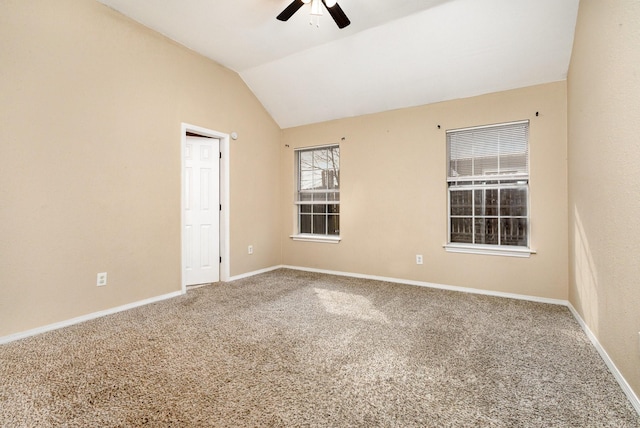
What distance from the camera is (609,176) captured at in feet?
6.10

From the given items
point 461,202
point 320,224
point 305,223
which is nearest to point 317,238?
point 320,224

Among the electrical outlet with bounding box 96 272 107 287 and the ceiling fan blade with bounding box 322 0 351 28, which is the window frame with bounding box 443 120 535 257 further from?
the electrical outlet with bounding box 96 272 107 287

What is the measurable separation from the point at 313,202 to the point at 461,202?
7.52ft

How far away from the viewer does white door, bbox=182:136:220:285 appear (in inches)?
153

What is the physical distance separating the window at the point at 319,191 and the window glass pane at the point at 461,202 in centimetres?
171

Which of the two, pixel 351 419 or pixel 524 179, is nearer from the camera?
pixel 351 419

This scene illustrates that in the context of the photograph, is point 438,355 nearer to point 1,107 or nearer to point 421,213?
point 421,213

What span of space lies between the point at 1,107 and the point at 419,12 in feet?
12.2

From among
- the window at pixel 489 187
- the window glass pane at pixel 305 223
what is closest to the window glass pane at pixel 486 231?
the window at pixel 489 187

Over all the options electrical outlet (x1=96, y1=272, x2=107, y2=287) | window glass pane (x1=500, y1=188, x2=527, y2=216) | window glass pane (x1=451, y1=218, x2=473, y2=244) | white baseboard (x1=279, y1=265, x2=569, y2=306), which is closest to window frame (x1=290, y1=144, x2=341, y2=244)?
white baseboard (x1=279, y1=265, x2=569, y2=306)

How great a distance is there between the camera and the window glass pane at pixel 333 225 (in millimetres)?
4781

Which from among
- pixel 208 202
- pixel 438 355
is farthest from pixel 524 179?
pixel 208 202

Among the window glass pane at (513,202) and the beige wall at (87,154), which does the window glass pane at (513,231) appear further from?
the beige wall at (87,154)

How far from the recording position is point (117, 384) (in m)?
1.68
